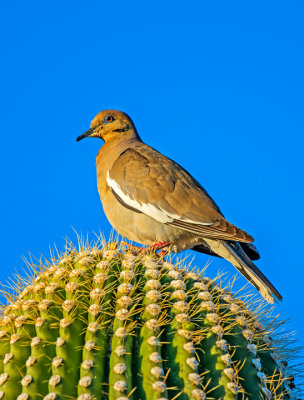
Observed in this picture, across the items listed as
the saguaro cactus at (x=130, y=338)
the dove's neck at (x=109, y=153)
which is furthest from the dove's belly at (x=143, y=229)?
the saguaro cactus at (x=130, y=338)

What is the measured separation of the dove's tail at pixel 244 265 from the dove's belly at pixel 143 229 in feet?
0.73

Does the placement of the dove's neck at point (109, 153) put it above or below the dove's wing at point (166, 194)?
above

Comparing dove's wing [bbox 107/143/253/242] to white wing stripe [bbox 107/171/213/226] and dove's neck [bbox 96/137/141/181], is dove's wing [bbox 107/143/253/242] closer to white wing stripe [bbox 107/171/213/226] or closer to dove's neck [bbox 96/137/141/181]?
white wing stripe [bbox 107/171/213/226]

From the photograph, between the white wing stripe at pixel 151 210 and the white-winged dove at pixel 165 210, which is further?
the white wing stripe at pixel 151 210

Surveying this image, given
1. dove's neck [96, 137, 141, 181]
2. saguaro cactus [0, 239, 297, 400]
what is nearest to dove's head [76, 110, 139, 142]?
dove's neck [96, 137, 141, 181]

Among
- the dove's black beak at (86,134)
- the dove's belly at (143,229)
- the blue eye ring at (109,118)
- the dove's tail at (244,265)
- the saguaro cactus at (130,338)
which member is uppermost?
the blue eye ring at (109,118)

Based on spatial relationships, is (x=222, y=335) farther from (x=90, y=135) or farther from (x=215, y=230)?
(x=90, y=135)

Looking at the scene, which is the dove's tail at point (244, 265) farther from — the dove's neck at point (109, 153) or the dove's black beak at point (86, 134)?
the dove's black beak at point (86, 134)

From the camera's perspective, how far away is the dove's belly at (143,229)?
16.5 ft

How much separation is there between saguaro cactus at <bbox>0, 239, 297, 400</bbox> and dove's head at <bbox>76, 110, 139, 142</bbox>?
348cm

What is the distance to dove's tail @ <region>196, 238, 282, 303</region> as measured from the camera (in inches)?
169

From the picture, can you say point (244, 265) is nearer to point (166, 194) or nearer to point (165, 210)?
point (165, 210)

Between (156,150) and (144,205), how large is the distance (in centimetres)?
104

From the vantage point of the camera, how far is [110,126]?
20.8ft
